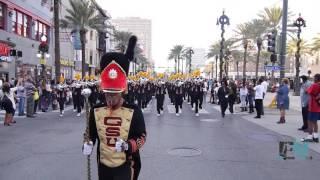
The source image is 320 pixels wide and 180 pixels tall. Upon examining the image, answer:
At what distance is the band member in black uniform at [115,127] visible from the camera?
13.4 feet

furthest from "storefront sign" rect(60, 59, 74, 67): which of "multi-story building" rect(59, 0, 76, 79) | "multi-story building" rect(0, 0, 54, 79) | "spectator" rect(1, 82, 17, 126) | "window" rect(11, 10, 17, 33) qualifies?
"spectator" rect(1, 82, 17, 126)

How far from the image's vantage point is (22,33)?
34062 millimetres

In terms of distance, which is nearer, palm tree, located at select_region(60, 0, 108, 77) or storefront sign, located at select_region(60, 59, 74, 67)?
palm tree, located at select_region(60, 0, 108, 77)

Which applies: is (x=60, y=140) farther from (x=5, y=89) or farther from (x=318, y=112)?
(x=318, y=112)

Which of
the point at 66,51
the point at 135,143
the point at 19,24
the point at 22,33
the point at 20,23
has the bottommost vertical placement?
the point at 135,143

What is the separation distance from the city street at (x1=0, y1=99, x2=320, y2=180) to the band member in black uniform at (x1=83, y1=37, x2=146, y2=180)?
10.8 feet

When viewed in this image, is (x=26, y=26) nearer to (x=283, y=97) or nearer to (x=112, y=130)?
(x=283, y=97)

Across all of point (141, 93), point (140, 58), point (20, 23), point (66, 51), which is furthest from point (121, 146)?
point (140, 58)

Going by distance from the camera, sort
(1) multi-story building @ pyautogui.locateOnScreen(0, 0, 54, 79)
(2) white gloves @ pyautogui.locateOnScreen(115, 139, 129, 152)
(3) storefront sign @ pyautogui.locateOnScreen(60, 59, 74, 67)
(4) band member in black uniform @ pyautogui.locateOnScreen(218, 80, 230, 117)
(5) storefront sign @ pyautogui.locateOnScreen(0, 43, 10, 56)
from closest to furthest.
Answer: (2) white gloves @ pyautogui.locateOnScreen(115, 139, 129, 152)
(4) band member in black uniform @ pyautogui.locateOnScreen(218, 80, 230, 117)
(5) storefront sign @ pyautogui.locateOnScreen(0, 43, 10, 56)
(1) multi-story building @ pyautogui.locateOnScreen(0, 0, 54, 79)
(3) storefront sign @ pyautogui.locateOnScreen(60, 59, 74, 67)

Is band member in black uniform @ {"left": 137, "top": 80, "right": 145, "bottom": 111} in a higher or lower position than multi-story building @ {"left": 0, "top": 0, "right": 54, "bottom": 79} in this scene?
lower

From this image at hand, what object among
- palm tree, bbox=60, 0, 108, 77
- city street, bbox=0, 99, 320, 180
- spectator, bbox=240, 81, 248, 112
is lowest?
city street, bbox=0, 99, 320, 180

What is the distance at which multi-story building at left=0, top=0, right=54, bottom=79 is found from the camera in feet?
96.7

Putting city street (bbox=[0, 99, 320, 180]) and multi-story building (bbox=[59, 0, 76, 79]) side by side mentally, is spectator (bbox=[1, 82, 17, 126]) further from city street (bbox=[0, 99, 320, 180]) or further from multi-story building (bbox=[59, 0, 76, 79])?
multi-story building (bbox=[59, 0, 76, 79])

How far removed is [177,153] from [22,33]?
2741cm
